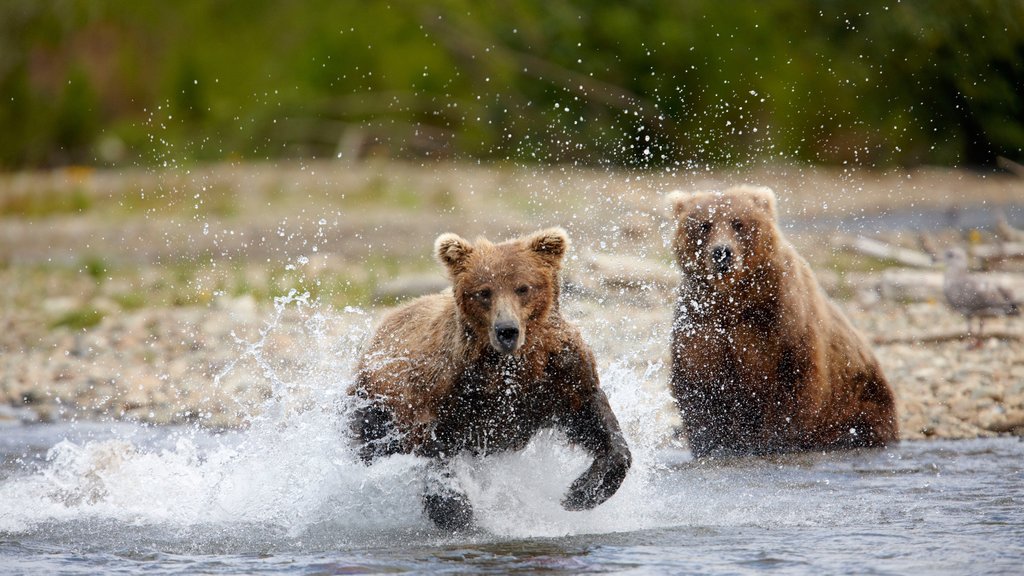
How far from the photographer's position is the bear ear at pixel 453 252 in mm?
5746

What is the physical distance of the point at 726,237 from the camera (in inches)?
264

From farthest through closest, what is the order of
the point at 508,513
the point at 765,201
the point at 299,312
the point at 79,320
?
the point at 79,320 < the point at 299,312 < the point at 765,201 < the point at 508,513

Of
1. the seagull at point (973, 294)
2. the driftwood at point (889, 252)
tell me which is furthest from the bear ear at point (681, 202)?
the driftwood at point (889, 252)

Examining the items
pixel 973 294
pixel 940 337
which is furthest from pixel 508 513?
pixel 940 337

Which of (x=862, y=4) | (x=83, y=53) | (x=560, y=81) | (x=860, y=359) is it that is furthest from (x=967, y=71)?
(x=83, y=53)

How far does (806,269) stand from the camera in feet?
23.1

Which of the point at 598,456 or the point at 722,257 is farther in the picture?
the point at 722,257

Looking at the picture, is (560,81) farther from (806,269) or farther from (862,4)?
(806,269)

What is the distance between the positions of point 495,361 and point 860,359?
2.42 meters

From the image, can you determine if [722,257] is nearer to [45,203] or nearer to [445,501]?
[445,501]

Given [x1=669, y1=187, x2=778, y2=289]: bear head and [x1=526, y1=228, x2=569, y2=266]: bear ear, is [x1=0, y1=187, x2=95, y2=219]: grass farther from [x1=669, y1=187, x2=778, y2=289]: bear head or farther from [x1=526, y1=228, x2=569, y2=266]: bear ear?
[x1=526, y1=228, x2=569, y2=266]: bear ear

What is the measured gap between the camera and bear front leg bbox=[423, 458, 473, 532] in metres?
5.71

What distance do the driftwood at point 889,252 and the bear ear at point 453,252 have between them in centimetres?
630

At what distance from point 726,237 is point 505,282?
1.61 m
